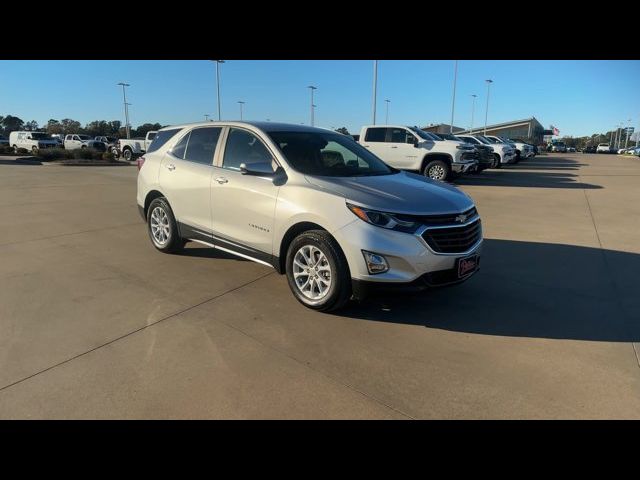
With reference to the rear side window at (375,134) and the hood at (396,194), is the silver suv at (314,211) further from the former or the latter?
the rear side window at (375,134)

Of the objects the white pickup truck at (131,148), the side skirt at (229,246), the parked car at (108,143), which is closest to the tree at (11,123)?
the parked car at (108,143)

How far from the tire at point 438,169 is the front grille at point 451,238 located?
35.9ft

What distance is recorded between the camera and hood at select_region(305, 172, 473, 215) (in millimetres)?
3775

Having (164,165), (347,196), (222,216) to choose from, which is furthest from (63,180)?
(347,196)

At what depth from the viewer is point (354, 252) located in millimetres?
3703

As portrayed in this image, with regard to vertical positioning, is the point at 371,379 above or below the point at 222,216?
below

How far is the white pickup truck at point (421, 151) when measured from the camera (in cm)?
1471

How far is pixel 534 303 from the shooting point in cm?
448

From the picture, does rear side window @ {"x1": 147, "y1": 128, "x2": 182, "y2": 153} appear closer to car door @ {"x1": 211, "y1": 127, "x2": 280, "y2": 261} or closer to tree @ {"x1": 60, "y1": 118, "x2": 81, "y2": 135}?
car door @ {"x1": 211, "y1": 127, "x2": 280, "y2": 261}

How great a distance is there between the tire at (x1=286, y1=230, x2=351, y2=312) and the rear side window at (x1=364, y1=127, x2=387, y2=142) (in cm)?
1214

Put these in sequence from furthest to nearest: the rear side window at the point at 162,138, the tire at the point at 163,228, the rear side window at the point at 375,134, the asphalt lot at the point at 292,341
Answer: the rear side window at the point at 375,134 < the rear side window at the point at 162,138 < the tire at the point at 163,228 < the asphalt lot at the point at 292,341

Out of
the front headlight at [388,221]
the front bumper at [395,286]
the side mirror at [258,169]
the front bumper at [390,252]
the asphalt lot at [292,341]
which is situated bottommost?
the asphalt lot at [292,341]
